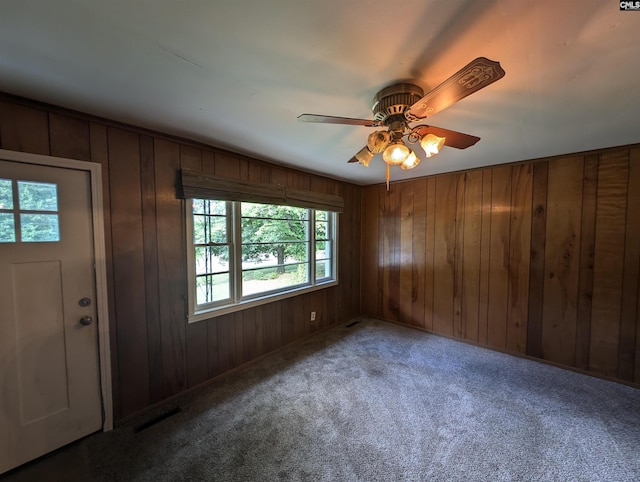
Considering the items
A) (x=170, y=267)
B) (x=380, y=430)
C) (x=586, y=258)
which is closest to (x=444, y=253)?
(x=586, y=258)

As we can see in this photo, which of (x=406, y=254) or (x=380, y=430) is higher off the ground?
(x=406, y=254)

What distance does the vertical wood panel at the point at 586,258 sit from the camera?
7.94ft

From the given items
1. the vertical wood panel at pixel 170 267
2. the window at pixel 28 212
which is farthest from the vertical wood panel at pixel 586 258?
the window at pixel 28 212

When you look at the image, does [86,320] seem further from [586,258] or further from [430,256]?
[586,258]

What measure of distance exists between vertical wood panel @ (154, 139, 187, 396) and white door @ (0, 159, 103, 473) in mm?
428

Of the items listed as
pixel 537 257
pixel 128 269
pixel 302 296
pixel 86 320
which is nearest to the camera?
pixel 86 320

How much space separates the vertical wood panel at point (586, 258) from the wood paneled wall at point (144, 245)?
3.44 m

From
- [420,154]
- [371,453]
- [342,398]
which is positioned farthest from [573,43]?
[342,398]

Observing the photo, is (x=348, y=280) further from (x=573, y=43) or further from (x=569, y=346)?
(x=573, y=43)

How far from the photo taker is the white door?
1.47 m

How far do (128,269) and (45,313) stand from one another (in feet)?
1.62

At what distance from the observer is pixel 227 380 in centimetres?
239

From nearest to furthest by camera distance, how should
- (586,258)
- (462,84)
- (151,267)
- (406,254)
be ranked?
1. (462,84)
2. (151,267)
3. (586,258)
4. (406,254)

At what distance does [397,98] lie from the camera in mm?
1317
